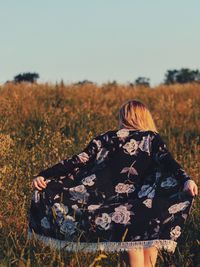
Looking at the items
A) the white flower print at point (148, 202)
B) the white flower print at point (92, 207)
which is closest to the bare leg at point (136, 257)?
the white flower print at point (148, 202)

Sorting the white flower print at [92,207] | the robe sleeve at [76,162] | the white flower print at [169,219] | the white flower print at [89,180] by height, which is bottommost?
the white flower print at [169,219]

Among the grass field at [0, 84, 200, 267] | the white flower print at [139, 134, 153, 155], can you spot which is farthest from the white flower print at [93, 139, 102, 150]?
the grass field at [0, 84, 200, 267]

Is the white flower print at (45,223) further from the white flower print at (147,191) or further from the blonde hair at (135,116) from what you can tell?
the blonde hair at (135,116)

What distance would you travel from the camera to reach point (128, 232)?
15.6ft

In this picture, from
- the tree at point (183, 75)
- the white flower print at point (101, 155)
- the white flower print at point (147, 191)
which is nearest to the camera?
the white flower print at point (147, 191)

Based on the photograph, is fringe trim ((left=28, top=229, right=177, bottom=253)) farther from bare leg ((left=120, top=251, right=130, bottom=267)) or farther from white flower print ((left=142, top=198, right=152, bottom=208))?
white flower print ((left=142, top=198, right=152, bottom=208))

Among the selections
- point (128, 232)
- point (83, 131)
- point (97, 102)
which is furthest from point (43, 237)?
point (97, 102)

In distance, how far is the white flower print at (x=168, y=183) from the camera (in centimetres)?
494

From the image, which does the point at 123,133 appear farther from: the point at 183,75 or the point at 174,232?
the point at 183,75

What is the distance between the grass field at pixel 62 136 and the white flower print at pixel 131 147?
0.84 metres

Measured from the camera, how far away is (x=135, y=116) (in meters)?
5.22

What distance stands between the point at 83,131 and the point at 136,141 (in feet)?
16.1

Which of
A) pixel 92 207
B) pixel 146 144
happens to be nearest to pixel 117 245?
pixel 92 207

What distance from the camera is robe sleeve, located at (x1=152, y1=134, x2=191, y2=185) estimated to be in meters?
4.87
